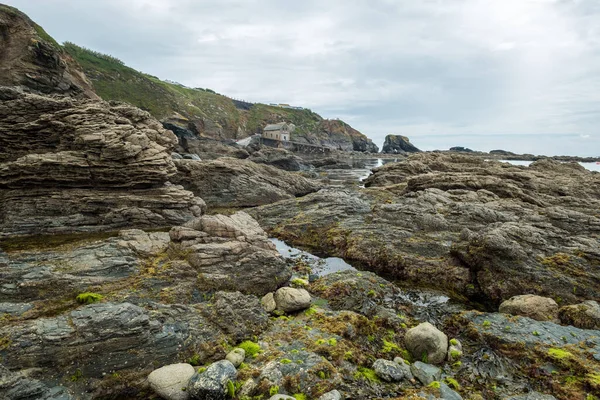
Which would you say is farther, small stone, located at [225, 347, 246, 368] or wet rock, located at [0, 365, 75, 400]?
small stone, located at [225, 347, 246, 368]

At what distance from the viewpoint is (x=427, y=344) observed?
12.8 m

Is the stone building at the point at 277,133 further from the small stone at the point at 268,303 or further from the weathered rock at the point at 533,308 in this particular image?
the weathered rock at the point at 533,308

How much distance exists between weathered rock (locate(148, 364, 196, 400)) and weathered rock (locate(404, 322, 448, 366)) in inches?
374

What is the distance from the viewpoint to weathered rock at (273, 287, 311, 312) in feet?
52.0

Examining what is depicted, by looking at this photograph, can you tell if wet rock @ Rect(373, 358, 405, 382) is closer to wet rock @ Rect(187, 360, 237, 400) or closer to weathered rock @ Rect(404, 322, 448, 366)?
weathered rock @ Rect(404, 322, 448, 366)

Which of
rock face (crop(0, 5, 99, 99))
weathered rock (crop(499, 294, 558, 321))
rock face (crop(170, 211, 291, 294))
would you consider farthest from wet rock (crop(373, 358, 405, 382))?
rock face (crop(0, 5, 99, 99))

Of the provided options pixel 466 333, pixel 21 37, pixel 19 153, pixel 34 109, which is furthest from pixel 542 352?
pixel 21 37

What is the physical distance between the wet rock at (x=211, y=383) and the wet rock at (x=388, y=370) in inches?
220

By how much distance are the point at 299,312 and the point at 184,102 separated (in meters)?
149

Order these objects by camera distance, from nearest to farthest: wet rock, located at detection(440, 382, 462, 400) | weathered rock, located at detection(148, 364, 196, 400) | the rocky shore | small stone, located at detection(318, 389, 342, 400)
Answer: small stone, located at detection(318, 389, 342, 400), weathered rock, located at detection(148, 364, 196, 400), wet rock, located at detection(440, 382, 462, 400), the rocky shore

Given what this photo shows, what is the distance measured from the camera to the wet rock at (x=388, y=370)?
11.1m

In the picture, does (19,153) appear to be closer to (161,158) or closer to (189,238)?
(161,158)

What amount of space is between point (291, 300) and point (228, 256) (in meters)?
5.12

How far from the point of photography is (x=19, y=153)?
2692 centimetres
